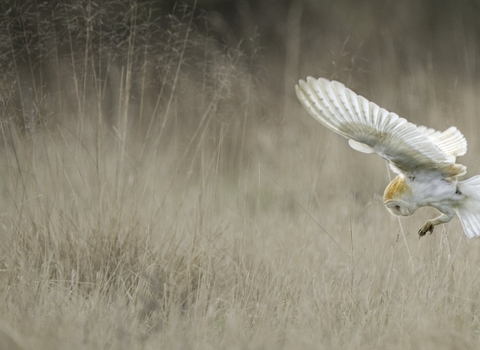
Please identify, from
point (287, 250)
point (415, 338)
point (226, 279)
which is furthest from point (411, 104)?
point (415, 338)

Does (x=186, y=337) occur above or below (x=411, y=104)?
below

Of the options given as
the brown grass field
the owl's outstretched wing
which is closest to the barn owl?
the owl's outstretched wing

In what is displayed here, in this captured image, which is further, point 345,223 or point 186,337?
point 345,223

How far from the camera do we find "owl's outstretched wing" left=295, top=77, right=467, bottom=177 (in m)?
2.83

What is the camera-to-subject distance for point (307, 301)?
3.03 m

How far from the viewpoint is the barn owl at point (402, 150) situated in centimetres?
285

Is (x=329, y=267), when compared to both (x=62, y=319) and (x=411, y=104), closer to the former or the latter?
(x=62, y=319)

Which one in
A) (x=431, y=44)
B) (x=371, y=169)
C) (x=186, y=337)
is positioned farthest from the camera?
(x=431, y=44)

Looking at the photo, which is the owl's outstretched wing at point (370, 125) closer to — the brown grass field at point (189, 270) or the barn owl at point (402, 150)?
the barn owl at point (402, 150)

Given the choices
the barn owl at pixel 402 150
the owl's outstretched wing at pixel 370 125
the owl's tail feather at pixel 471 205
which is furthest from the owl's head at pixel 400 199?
the owl's tail feather at pixel 471 205

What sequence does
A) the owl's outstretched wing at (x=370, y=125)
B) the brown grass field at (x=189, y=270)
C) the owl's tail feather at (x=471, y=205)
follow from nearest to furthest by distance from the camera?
the brown grass field at (x=189, y=270) < the owl's outstretched wing at (x=370, y=125) < the owl's tail feather at (x=471, y=205)

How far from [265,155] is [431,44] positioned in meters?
5.62

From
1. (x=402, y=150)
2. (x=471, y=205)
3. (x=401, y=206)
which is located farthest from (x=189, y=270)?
(x=471, y=205)

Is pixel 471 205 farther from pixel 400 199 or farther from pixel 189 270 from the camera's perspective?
pixel 189 270
